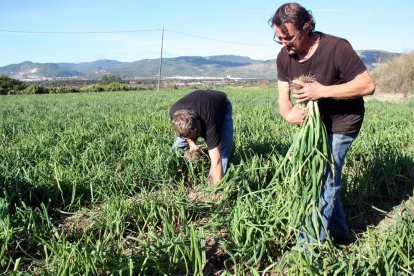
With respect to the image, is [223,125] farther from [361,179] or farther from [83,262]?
[83,262]

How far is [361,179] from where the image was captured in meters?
3.70

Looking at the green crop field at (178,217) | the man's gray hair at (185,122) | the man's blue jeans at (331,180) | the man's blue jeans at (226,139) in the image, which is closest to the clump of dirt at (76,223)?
the green crop field at (178,217)

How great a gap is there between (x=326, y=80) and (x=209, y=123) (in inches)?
47.0

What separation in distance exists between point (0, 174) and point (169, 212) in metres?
1.58

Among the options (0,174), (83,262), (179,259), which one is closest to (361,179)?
(179,259)

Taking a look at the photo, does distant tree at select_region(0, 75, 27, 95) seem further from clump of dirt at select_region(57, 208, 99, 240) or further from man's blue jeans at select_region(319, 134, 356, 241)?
man's blue jeans at select_region(319, 134, 356, 241)

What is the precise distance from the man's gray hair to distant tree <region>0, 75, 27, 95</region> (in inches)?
1312

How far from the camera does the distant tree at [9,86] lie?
33000 millimetres

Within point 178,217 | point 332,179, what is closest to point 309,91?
point 332,179

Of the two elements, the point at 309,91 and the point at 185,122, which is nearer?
the point at 309,91

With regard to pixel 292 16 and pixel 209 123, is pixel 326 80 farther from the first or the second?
pixel 209 123

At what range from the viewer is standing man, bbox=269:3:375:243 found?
7.72ft

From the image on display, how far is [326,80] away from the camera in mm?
2490

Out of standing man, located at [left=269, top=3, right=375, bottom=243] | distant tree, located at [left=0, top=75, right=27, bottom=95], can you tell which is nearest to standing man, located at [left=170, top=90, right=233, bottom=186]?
standing man, located at [left=269, top=3, right=375, bottom=243]
